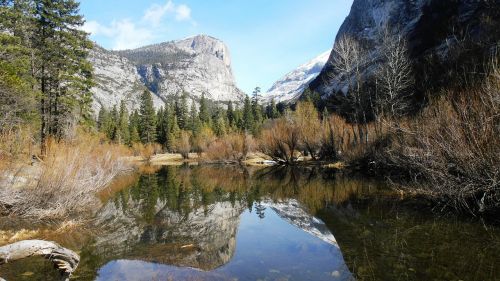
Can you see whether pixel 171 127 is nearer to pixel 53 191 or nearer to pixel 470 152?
pixel 53 191

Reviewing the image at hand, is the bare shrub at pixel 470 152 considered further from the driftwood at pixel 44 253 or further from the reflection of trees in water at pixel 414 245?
the driftwood at pixel 44 253

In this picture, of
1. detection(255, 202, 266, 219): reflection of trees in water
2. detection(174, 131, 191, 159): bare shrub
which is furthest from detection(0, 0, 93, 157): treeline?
detection(174, 131, 191, 159): bare shrub

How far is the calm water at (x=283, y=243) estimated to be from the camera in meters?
7.86

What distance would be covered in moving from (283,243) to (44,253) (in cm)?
633

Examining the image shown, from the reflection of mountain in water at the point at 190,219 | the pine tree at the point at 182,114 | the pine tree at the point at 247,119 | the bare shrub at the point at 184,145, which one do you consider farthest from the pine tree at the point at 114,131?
the reflection of mountain in water at the point at 190,219

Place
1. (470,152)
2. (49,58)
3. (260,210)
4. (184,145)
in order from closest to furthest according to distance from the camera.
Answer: (470,152) < (260,210) < (49,58) < (184,145)

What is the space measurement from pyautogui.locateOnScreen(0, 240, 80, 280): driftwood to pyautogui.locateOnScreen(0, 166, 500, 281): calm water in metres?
0.20

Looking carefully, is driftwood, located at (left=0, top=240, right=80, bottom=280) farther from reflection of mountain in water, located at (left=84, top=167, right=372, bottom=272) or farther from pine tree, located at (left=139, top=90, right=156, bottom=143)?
pine tree, located at (left=139, top=90, right=156, bottom=143)

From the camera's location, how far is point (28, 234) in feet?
36.3

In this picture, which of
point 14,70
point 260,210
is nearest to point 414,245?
point 260,210

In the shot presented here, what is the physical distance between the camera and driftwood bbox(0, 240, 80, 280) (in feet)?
26.2

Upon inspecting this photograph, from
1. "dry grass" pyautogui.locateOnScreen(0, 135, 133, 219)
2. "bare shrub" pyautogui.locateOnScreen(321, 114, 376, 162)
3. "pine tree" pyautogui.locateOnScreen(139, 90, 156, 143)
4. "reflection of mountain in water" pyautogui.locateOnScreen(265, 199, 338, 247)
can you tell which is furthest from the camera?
"pine tree" pyautogui.locateOnScreen(139, 90, 156, 143)

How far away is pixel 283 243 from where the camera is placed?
35.9 ft

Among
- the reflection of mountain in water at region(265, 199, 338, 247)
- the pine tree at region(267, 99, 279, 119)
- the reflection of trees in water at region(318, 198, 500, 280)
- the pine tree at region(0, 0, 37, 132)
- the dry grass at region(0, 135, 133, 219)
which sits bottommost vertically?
the reflection of mountain in water at region(265, 199, 338, 247)
